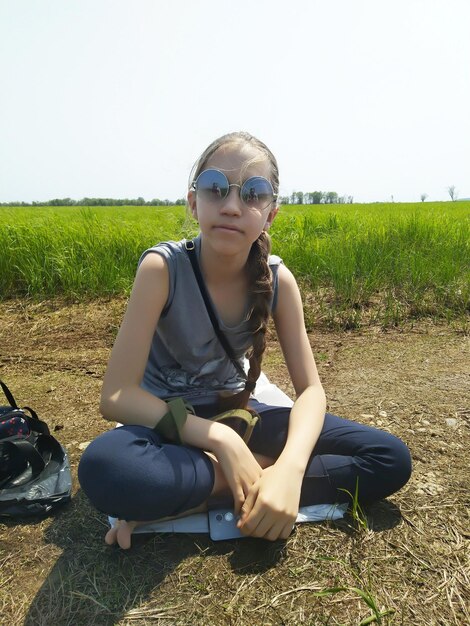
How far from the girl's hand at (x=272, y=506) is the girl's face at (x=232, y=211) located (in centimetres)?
69

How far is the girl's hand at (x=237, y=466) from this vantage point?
53.6 inches

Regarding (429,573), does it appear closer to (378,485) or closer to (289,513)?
(378,485)

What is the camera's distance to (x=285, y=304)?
1.73m

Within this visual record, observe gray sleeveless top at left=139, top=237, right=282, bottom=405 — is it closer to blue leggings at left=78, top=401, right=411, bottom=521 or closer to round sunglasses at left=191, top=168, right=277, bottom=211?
blue leggings at left=78, top=401, right=411, bottom=521

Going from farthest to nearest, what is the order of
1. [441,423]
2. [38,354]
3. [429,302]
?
1. [429,302]
2. [38,354]
3. [441,423]

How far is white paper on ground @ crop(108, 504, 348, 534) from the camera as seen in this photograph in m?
1.48

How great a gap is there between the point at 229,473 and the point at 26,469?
778 millimetres

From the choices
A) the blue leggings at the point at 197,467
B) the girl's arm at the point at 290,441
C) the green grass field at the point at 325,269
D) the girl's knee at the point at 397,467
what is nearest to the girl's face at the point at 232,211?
the girl's arm at the point at 290,441

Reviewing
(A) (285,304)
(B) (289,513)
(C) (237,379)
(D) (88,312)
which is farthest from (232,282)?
(D) (88,312)

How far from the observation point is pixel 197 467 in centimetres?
141

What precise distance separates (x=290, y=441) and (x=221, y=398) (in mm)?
335

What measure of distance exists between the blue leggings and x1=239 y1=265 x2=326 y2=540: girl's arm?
0.13m

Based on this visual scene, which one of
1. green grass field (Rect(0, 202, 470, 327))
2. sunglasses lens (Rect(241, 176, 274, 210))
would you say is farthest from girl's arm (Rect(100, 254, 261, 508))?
green grass field (Rect(0, 202, 470, 327))

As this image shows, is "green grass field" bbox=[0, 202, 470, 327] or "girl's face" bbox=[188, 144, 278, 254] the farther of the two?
"green grass field" bbox=[0, 202, 470, 327]
